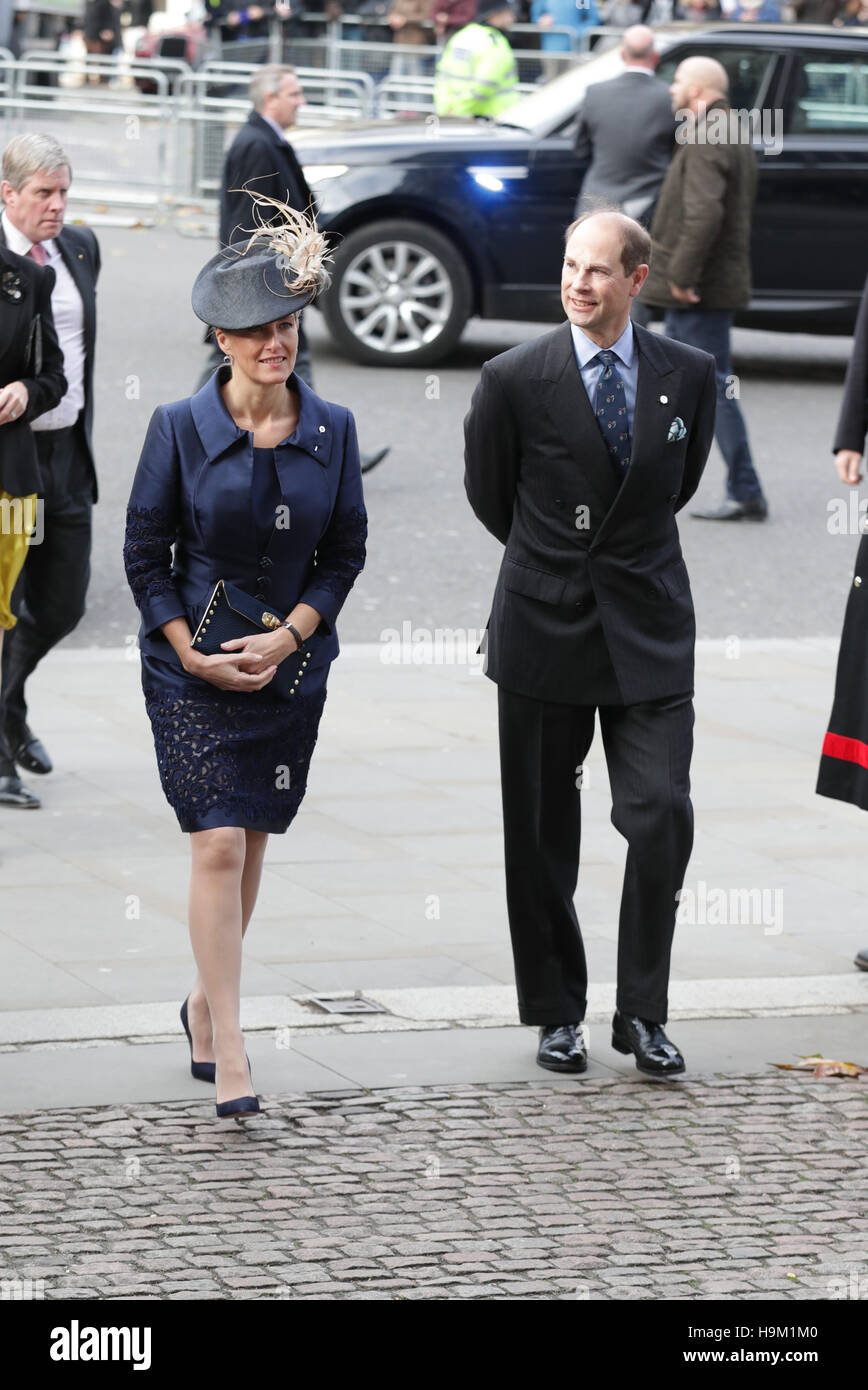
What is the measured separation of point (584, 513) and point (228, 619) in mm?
860

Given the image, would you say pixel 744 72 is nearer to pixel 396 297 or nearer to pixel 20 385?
pixel 396 297

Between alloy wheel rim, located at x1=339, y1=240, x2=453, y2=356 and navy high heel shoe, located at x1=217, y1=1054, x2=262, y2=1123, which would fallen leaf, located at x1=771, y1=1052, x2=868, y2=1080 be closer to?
navy high heel shoe, located at x1=217, y1=1054, x2=262, y2=1123

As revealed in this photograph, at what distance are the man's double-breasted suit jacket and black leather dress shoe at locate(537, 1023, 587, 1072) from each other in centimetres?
77

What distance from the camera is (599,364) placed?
5445 mm

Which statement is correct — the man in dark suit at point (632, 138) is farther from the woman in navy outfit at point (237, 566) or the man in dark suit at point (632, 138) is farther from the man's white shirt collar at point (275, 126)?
the woman in navy outfit at point (237, 566)

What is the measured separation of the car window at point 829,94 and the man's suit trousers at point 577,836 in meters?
10.1

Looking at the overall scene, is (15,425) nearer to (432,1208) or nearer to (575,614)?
(575,614)

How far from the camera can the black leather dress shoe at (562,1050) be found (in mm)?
5602

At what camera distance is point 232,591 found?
5168mm

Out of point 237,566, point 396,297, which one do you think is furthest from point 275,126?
point 237,566

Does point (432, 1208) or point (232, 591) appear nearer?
point (432, 1208)

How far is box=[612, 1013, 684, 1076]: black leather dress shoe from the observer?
5.56 m
